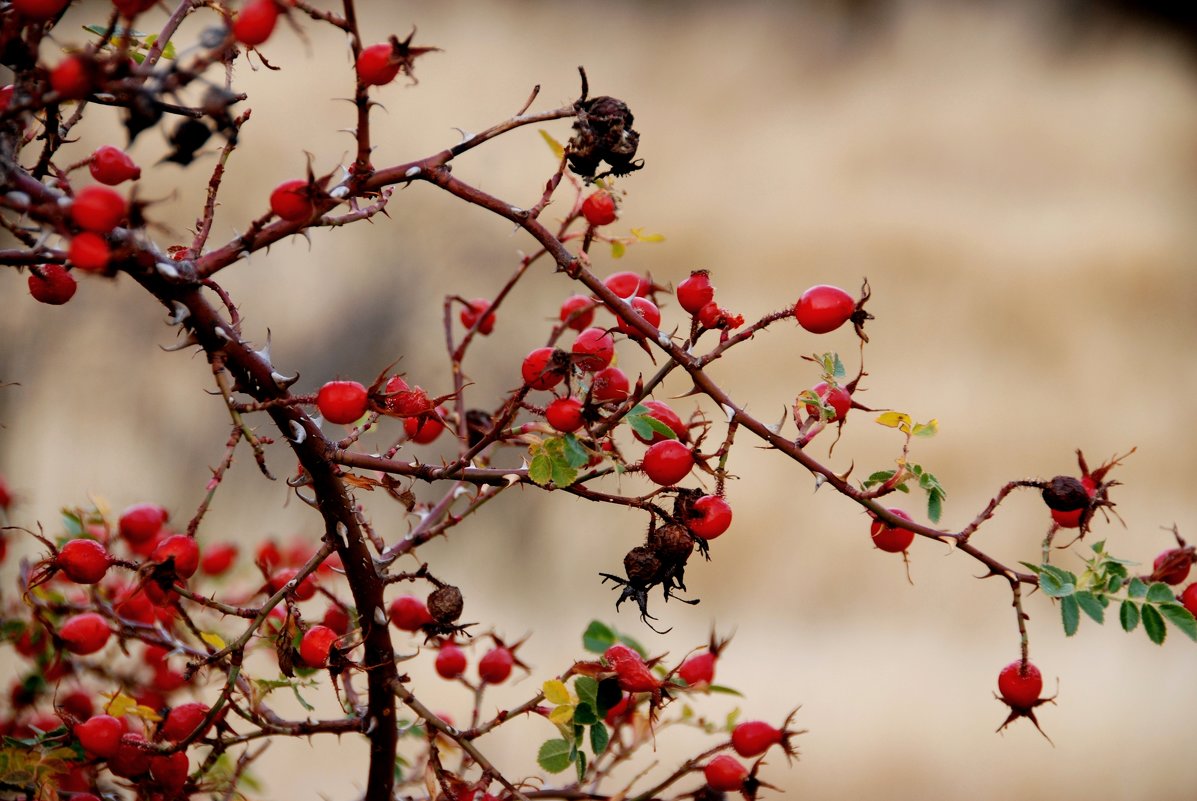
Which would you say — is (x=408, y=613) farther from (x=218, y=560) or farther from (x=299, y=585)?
(x=218, y=560)

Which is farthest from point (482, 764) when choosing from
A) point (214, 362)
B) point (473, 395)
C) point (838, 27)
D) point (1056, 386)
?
point (838, 27)

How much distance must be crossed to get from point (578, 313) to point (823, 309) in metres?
0.17

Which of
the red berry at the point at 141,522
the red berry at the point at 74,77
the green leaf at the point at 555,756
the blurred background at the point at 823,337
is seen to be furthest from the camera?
the blurred background at the point at 823,337

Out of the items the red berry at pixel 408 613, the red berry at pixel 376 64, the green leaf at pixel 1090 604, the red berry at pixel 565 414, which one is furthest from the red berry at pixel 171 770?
the green leaf at pixel 1090 604

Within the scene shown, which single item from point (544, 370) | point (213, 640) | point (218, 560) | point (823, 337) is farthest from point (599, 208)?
point (823, 337)

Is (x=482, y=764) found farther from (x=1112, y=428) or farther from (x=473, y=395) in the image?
(x=1112, y=428)

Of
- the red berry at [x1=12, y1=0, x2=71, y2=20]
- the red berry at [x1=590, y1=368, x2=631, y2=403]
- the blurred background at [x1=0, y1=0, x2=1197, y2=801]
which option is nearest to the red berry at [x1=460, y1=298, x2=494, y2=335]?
the red berry at [x1=590, y1=368, x2=631, y2=403]

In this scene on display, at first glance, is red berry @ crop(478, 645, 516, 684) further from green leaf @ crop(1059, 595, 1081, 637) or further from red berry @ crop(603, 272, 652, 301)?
green leaf @ crop(1059, 595, 1081, 637)

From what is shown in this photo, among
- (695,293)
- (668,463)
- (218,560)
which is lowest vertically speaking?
(668,463)

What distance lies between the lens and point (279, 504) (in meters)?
2.66

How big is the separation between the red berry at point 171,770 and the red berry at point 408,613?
0.16 m

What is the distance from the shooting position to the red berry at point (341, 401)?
1.80 feet

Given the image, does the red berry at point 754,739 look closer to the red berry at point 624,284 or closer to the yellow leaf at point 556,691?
the yellow leaf at point 556,691

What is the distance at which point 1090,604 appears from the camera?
57cm
